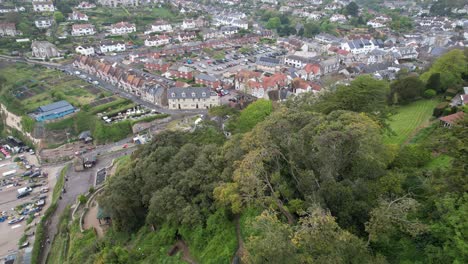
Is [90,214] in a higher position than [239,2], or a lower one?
lower

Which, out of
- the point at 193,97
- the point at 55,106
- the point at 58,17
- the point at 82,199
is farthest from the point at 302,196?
the point at 58,17

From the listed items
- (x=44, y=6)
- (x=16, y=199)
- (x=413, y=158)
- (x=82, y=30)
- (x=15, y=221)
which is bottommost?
(x=16, y=199)

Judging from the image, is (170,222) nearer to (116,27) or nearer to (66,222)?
(66,222)

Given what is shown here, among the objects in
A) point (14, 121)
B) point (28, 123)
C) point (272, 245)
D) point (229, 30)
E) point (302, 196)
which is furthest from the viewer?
point (229, 30)

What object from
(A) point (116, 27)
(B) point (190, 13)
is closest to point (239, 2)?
(B) point (190, 13)

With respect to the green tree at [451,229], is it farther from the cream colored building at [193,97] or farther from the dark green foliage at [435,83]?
the cream colored building at [193,97]

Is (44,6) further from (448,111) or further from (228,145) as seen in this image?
(448,111)

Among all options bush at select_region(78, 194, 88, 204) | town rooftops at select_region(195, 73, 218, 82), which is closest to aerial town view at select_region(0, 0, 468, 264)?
bush at select_region(78, 194, 88, 204)

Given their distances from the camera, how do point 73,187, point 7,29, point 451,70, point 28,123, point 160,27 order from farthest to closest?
point 160,27
point 7,29
point 28,123
point 73,187
point 451,70
